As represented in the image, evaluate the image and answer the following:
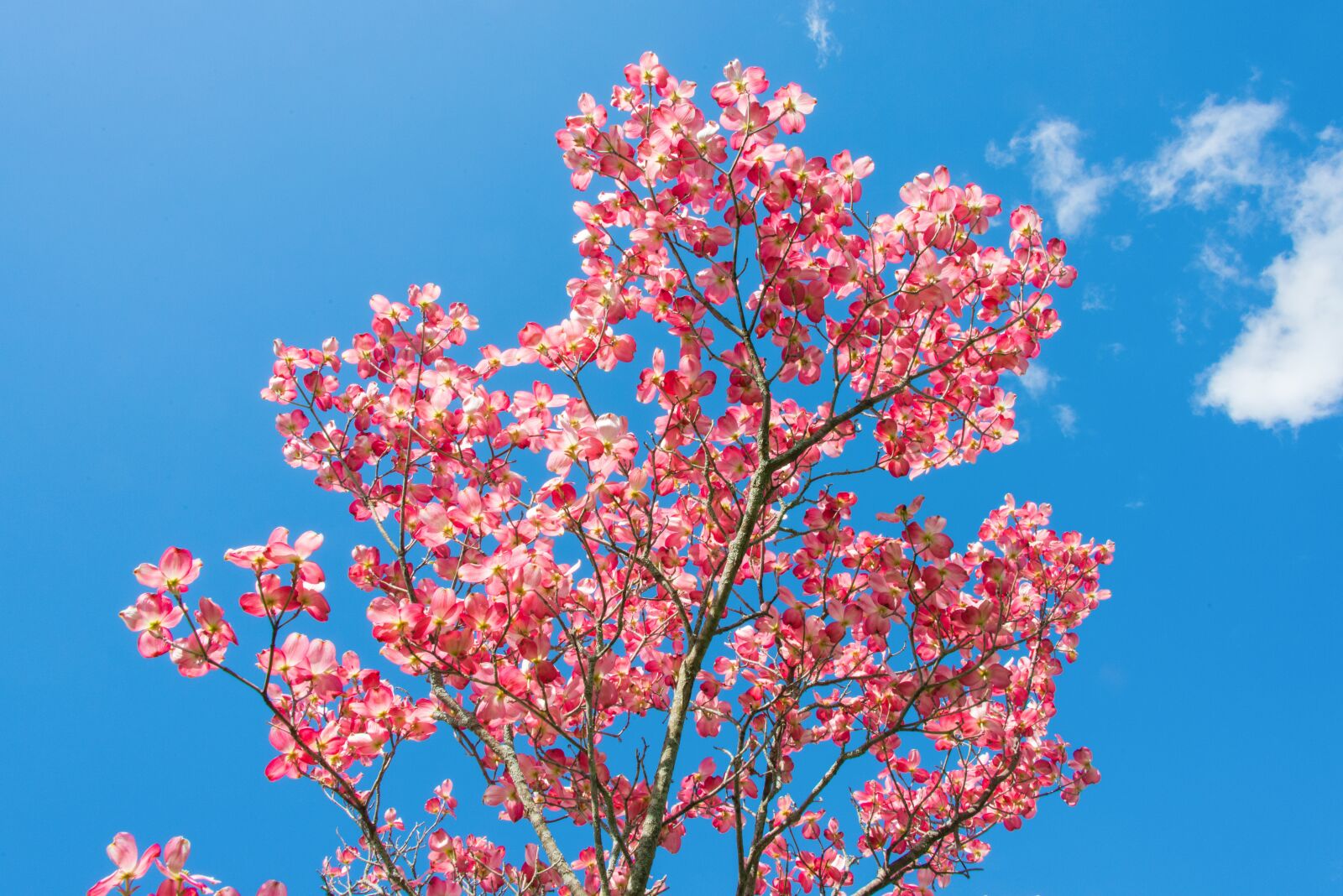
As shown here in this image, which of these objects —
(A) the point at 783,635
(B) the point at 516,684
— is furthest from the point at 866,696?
(B) the point at 516,684

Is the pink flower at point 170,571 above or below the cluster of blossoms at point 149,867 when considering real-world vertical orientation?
above

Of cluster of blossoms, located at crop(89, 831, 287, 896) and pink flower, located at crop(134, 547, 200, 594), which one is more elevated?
pink flower, located at crop(134, 547, 200, 594)

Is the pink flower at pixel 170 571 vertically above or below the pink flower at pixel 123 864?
above

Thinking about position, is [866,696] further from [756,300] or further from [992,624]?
[756,300]

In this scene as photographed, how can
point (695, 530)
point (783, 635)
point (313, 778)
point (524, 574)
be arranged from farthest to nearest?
point (695, 530) < point (783, 635) < point (313, 778) < point (524, 574)

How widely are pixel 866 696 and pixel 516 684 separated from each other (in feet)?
6.31

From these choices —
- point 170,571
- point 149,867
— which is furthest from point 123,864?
point 170,571

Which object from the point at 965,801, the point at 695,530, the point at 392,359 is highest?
the point at 392,359

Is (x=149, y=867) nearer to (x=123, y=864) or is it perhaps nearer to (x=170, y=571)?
(x=123, y=864)

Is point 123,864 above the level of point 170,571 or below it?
below

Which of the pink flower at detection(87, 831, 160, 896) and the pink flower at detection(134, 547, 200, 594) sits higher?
the pink flower at detection(134, 547, 200, 594)

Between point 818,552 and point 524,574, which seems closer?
point 524,574

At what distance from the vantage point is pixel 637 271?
3.32m

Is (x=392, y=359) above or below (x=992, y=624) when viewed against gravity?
above
